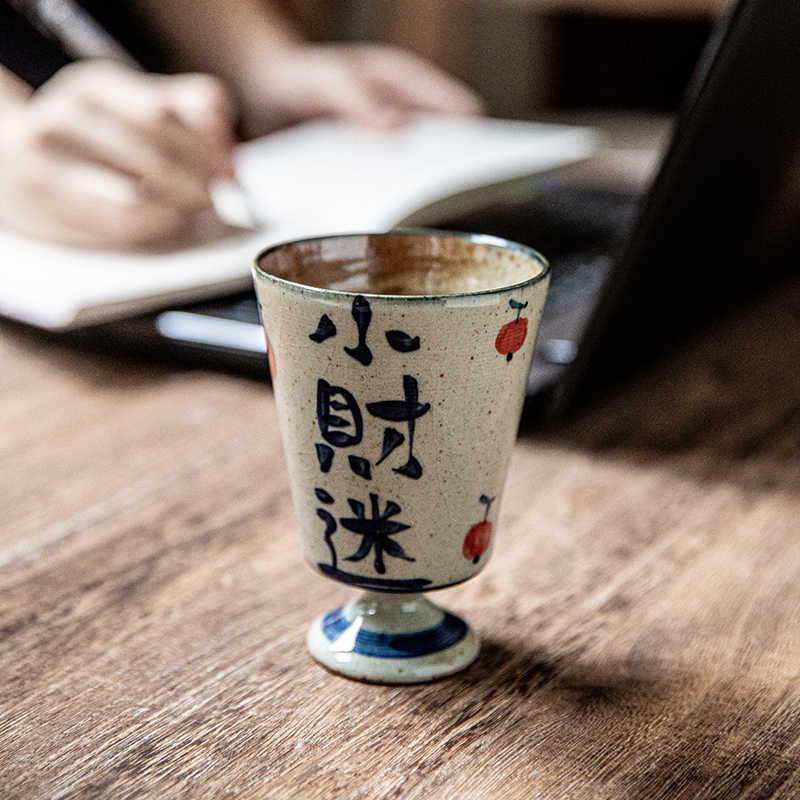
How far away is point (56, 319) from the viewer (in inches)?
21.9

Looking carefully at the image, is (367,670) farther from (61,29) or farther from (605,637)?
(61,29)

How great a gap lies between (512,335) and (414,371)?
0.11ft

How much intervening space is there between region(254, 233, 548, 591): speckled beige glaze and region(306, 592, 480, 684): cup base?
0.08 feet

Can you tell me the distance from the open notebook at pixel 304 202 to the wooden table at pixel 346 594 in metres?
0.06

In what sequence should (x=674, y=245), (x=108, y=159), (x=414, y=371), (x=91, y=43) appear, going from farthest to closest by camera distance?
(x=91, y=43) < (x=108, y=159) < (x=674, y=245) < (x=414, y=371)

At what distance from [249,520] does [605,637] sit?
0.17 meters

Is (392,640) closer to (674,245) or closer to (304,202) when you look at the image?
(674,245)

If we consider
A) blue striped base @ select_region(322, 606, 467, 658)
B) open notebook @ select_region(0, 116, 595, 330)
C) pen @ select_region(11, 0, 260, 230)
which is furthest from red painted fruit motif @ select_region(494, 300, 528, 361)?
pen @ select_region(11, 0, 260, 230)

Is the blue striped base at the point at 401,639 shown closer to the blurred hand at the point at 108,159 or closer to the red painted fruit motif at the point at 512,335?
the red painted fruit motif at the point at 512,335

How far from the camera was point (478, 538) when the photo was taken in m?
0.33

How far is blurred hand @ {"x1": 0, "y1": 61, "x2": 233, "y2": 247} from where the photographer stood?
0.66 m

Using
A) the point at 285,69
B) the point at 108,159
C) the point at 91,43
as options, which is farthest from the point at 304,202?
the point at 285,69

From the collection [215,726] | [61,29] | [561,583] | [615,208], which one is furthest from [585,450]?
[61,29]

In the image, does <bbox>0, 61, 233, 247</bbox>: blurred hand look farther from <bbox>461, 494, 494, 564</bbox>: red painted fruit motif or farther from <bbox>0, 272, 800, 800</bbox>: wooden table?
<bbox>461, 494, 494, 564</bbox>: red painted fruit motif
